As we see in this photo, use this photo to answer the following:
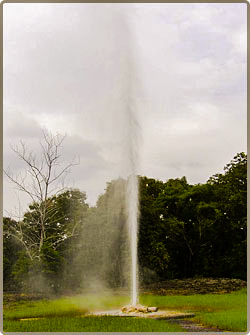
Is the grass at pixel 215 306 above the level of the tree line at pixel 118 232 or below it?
below

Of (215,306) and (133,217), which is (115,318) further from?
(215,306)

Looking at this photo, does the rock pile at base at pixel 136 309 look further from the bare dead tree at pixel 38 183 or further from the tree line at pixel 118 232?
the bare dead tree at pixel 38 183

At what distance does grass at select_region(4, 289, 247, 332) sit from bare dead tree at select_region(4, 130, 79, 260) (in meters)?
1.50

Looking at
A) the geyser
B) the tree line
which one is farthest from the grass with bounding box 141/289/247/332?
the tree line

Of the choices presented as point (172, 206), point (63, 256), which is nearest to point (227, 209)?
point (172, 206)

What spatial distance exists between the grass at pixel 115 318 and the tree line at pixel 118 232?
0.81 meters

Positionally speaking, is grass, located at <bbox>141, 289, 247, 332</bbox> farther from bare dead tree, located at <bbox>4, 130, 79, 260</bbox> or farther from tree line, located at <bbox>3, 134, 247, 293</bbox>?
bare dead tree, located at <bbox>4, 130, 79, 260</bbox>

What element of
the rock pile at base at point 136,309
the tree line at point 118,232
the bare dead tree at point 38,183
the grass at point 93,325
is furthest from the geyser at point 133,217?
the bare dead tree at point 38,183

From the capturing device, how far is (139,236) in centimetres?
1089

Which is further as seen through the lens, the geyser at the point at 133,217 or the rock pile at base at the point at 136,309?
the geyser at the point at 133,217

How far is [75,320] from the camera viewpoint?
25.2 ft

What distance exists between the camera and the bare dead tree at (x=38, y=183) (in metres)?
9.98

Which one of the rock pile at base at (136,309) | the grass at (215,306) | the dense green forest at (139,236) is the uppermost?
the dense green forest at (139,236)

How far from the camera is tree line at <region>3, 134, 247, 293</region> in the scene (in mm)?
10023
